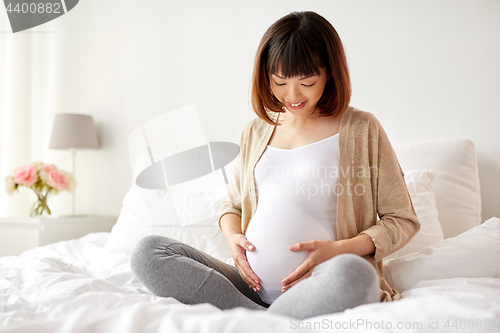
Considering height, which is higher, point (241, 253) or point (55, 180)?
point (241, 253)

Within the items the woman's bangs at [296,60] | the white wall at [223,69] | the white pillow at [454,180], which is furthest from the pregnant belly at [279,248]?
the white wall at [223,69]

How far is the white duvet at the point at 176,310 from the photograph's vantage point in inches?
21.4

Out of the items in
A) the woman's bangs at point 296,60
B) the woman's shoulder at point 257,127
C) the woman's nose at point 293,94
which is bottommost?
the woman's shoulder at point 257,127

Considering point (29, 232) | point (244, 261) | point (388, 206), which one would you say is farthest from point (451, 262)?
point (29, 232)

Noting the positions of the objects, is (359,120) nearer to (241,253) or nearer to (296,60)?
(296,60)

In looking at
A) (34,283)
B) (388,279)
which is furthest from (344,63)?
(34,283)

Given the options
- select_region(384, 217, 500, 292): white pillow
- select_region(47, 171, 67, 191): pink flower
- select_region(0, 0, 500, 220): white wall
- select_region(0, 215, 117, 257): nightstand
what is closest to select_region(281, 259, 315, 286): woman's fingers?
A: select_region(384, 217, 500, 292): white pillow

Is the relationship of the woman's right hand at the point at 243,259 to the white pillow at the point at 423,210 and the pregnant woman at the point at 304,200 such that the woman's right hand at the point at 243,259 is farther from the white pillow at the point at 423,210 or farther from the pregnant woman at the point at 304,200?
the white pillow at the point at 423,210

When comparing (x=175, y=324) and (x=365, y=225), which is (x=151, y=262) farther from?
(x=365, y=225)

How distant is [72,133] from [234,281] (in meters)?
1.72

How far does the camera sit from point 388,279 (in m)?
1.08

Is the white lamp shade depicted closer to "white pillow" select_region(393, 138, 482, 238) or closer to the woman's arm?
the woman's arm

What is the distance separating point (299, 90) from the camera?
102 centimetres

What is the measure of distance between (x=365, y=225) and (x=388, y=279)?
0.55 ft
